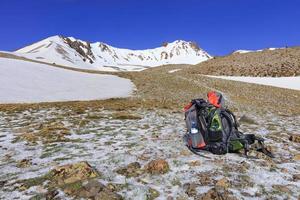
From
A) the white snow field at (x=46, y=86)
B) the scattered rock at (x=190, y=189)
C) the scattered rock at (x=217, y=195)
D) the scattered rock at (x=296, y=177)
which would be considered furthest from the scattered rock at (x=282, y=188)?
the white snow field at (x=46, y=86)

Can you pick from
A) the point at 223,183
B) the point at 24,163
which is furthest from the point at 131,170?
the point at 24,163

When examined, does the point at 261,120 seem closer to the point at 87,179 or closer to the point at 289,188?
the point at 289,188

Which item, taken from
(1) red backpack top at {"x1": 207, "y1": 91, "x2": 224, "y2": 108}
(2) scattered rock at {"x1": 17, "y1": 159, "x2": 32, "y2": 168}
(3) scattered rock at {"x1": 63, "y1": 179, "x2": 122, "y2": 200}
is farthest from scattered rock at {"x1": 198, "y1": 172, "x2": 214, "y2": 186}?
(2) scattered rock at {"x1": 17, "y1": 159, "x2": 32, "y2": 168}

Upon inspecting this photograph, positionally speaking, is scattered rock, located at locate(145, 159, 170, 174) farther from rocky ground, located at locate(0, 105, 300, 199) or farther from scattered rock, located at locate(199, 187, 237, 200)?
scattered rock, located at locate(199, 187, 237, 200)

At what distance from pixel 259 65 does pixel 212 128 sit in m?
50.5

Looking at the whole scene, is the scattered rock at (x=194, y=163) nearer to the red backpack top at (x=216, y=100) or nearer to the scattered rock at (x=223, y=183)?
the scattered rock at (x=223, y=183)

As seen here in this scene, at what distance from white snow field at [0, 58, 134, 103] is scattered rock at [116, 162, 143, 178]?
16.5 metres

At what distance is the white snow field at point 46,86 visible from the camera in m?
25.3

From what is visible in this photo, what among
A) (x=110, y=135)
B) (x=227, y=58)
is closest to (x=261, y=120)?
(x=110, y=135)

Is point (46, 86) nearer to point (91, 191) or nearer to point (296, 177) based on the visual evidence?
point (91, 191)

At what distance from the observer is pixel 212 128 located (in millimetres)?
9320

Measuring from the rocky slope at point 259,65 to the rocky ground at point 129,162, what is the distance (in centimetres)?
3859

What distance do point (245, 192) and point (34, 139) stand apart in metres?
7.19

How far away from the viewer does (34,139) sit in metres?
11.2
